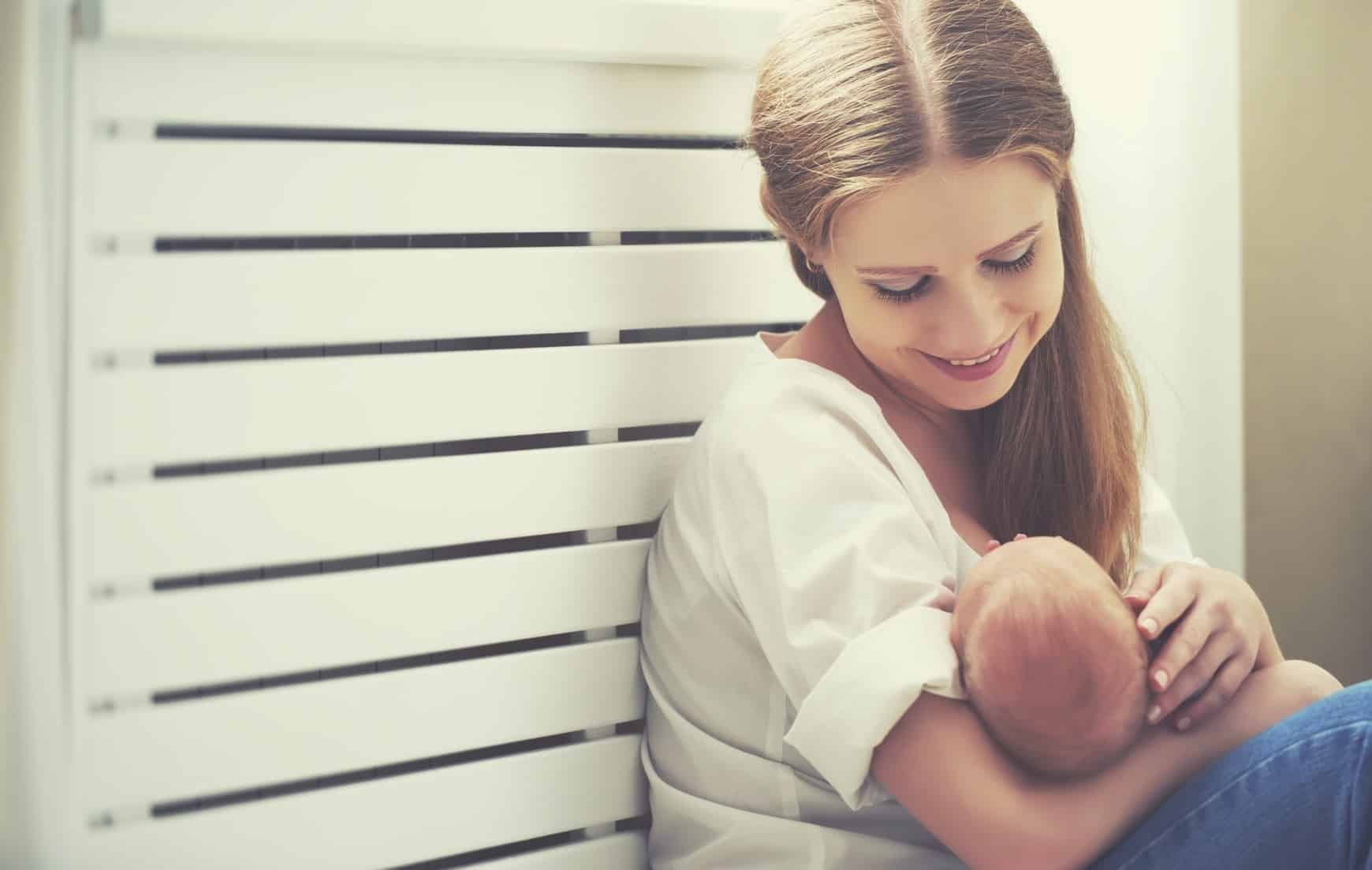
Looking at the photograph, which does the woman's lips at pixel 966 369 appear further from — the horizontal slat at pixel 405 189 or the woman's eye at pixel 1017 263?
the horizontal slat at pixel 405 189

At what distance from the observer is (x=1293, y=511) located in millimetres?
1431

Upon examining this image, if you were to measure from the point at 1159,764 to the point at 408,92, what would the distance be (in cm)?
74

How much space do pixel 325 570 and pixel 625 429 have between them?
0.29 m

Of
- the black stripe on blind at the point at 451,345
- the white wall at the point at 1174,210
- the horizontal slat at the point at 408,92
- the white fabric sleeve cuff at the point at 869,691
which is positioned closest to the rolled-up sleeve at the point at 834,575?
the white fabric sleeve cuff at the point at 869,691

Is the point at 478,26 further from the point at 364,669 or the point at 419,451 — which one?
the point at 364,669

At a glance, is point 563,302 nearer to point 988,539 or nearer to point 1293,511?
point 988,539

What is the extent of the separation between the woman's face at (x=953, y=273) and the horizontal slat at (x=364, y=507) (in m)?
0.24

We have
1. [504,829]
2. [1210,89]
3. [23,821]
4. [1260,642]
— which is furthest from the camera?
[1210,89]

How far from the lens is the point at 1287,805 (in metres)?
0.82

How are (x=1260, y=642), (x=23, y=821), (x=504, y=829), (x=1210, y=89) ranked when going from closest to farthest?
Answer: (x=23, y=821)
(x=1260, y=642)
(x=504, y=829)
(x=1210, y=89)

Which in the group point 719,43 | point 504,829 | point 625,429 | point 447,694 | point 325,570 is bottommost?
point 504,829

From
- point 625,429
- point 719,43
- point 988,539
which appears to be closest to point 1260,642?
point 988,539

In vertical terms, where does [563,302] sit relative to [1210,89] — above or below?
below

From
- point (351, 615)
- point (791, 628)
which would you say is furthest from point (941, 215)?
point (351, 615)
